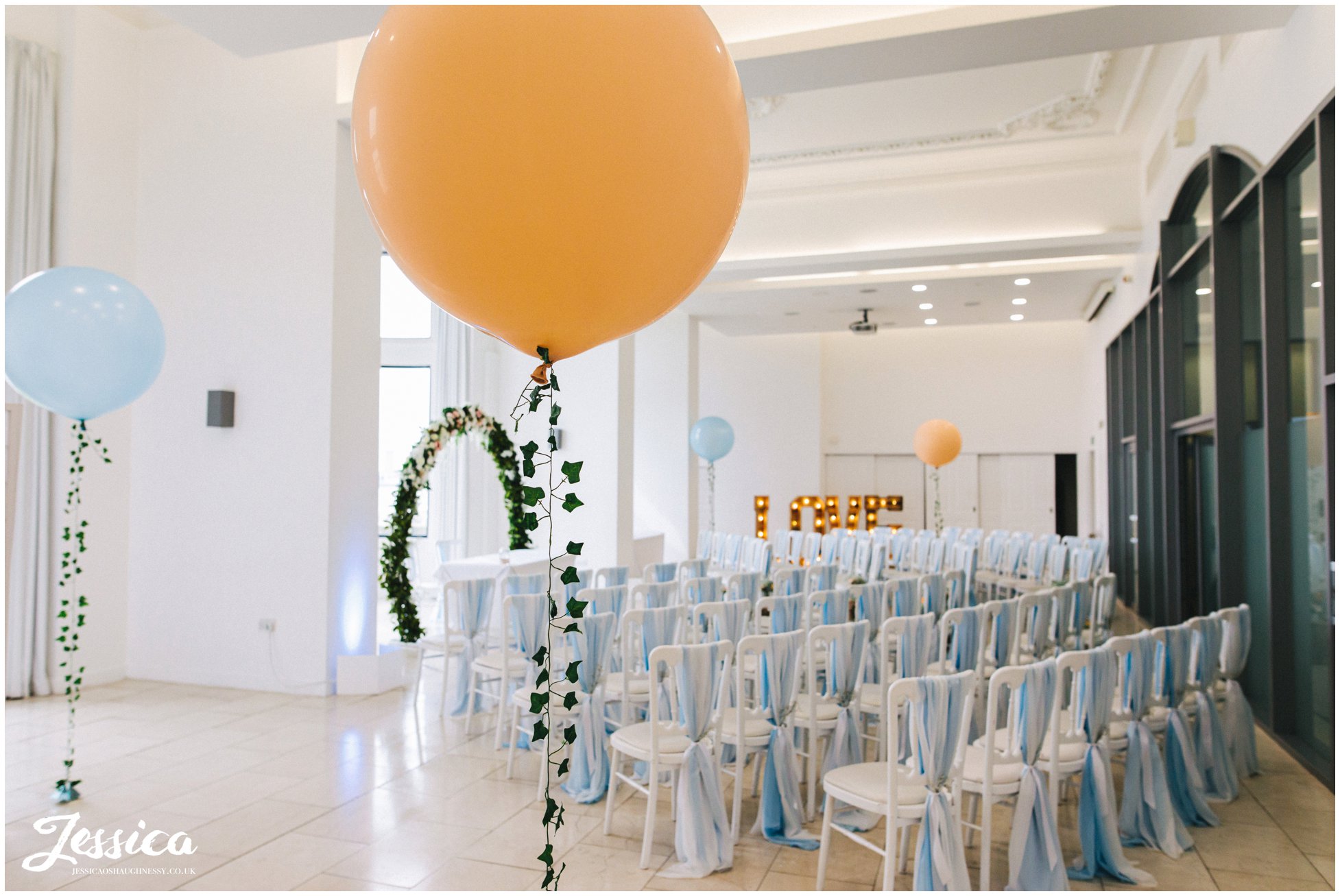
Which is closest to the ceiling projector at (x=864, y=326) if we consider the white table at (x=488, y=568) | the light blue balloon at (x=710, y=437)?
the light blue balloon at (x=710, y=437)

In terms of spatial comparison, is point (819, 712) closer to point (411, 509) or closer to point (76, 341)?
point (76, 341)

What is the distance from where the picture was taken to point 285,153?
6.74m

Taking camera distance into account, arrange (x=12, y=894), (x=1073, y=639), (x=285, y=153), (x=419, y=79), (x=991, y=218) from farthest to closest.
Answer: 1. (x=991, y=218)
2. (x=285, y=153)
3. (x=1073, y=639)
4. (x=12, y=894)
5. (x=419, y=79)

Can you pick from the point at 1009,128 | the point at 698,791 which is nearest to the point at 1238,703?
the point at 698,791

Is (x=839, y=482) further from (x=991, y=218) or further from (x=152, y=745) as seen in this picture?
(x=152, y=745)

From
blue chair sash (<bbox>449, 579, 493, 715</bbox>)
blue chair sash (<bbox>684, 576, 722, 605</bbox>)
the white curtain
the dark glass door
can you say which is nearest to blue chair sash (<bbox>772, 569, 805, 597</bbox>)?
blue chair sash (<bbox>684, 576, 722, 605</bbox>)

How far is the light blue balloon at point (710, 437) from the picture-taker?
11.2 m

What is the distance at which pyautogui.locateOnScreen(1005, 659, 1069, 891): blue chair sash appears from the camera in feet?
10.9

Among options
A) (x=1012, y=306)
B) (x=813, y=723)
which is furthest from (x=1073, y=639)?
(x=1012, y=306)

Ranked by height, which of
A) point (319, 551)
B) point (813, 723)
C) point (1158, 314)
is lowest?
point (813, 723)

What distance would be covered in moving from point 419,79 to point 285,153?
5827 millimetres

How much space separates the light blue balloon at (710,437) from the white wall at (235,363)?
18.0ft

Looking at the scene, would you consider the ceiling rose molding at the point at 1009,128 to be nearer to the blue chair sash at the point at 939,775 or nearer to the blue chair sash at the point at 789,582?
the blue chair sash at the point at 789,582

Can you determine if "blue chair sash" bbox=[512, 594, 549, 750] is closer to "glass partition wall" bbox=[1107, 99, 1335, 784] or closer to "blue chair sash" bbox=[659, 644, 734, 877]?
"blue chair sash" bbox=[659, 644, 734, 877]
